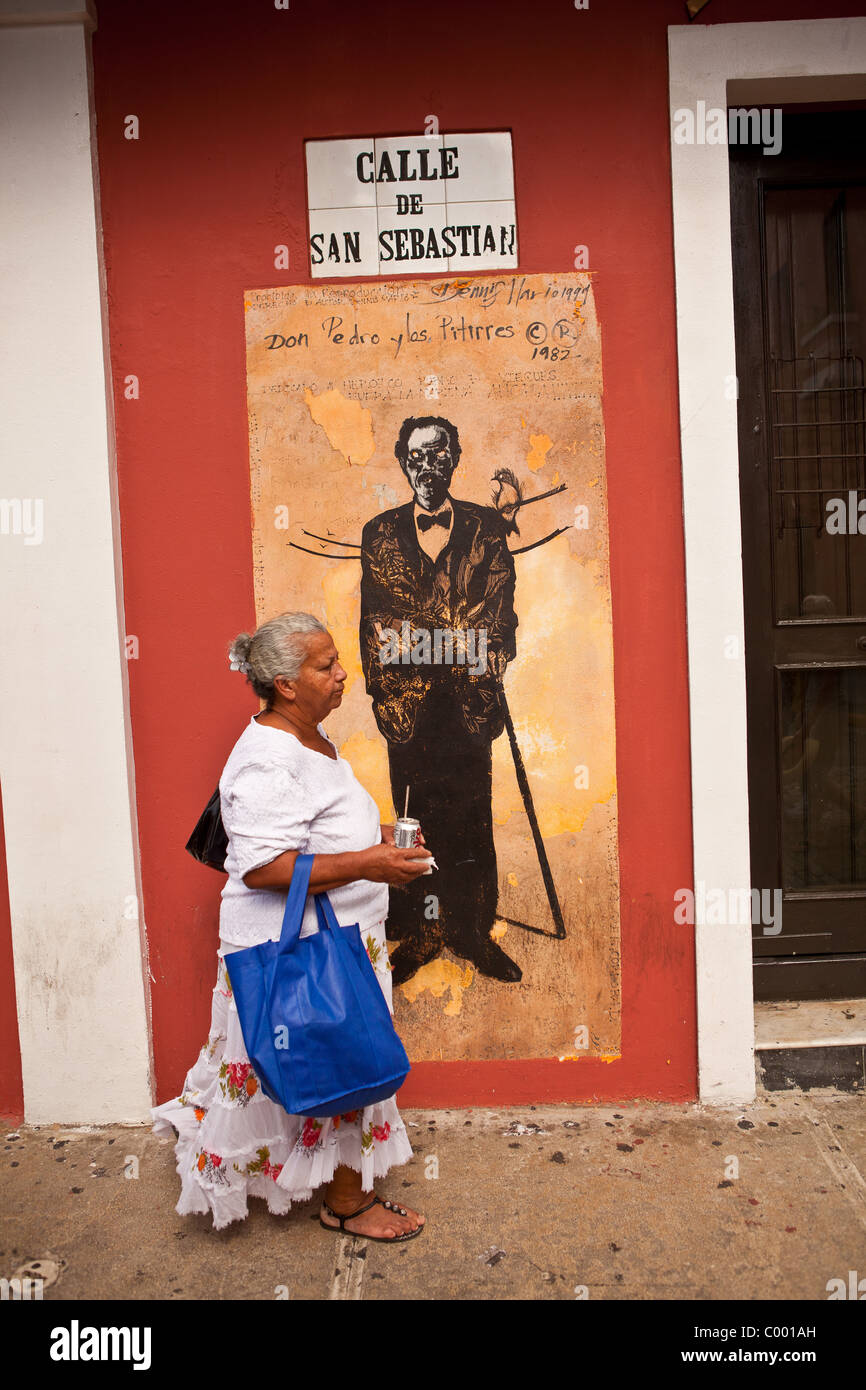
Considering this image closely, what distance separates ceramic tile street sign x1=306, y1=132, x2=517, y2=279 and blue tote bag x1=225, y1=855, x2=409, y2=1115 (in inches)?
83.4

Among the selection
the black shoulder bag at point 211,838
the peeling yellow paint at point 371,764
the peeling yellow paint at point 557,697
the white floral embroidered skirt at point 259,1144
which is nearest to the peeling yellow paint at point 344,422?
the peeling yellow paint at point 557,697

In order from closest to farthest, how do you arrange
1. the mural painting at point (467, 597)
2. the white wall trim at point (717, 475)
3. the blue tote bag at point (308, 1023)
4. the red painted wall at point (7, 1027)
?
the blue tote bag at point (308, 1023), the white wall trim at point (717, 475), the mural painting at point (467, 597), the red painted wall at point (7, 1027)

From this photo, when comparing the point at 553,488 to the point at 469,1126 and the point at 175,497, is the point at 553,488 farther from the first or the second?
the point at 469,1126

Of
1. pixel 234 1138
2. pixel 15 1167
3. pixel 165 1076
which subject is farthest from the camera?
pixel 165 1076

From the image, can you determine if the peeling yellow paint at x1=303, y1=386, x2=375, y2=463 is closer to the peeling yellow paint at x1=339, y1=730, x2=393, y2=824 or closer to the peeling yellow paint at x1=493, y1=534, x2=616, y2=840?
the peeling yellow paint at x1=493, y1=534, x2=616, y2=840

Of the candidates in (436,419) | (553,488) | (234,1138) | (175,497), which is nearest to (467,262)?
(436,419)

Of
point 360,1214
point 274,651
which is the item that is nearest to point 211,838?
point 274,651

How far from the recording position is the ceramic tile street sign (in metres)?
3.16

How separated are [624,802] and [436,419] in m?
1.52

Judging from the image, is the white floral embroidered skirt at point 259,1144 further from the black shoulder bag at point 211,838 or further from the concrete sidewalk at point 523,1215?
the black shoulder bag at point 211,838

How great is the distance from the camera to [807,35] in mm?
3090

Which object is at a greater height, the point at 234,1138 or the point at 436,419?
the point at 436,419

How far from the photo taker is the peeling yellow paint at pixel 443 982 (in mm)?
3295

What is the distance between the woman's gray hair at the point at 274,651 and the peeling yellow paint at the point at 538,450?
3.56ft
